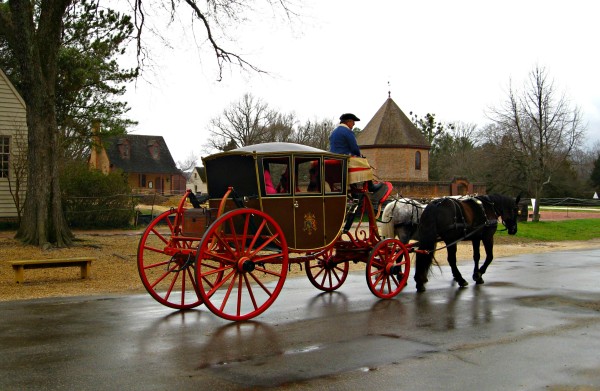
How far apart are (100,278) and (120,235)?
36.9 ft

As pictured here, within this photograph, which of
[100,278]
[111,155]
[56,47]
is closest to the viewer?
[100,278]

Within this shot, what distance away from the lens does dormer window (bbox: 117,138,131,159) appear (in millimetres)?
72312

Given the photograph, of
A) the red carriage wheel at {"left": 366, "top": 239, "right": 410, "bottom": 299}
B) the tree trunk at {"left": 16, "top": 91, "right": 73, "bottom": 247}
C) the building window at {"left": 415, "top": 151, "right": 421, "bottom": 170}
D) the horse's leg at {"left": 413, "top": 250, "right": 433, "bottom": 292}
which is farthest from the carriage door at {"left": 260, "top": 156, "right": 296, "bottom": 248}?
the building window at {"left": 415, "top": 151, "right": 421, "bottom": 170}

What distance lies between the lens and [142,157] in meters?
73.8

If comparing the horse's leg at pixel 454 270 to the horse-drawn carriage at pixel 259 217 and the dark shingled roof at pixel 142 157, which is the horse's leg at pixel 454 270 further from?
the dark shingled roof at pixel 142 157

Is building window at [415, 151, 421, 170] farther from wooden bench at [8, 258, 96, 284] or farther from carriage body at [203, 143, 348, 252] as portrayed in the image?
carriage body at [203, 143, 348, 252]

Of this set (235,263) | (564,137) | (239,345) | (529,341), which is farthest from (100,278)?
(564,137)

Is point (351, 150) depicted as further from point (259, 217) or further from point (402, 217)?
point (402, 217)

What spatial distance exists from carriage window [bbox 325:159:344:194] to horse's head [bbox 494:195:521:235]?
4961mm

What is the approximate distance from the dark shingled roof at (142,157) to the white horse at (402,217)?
59.8m

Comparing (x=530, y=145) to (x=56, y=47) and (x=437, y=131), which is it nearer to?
(x=56, y=47)

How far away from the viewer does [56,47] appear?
1881 centimetres

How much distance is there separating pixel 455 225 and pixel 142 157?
2567 inches

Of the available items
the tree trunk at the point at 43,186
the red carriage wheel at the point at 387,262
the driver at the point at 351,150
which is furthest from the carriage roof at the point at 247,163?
the tree trunk at the point at 43,186
